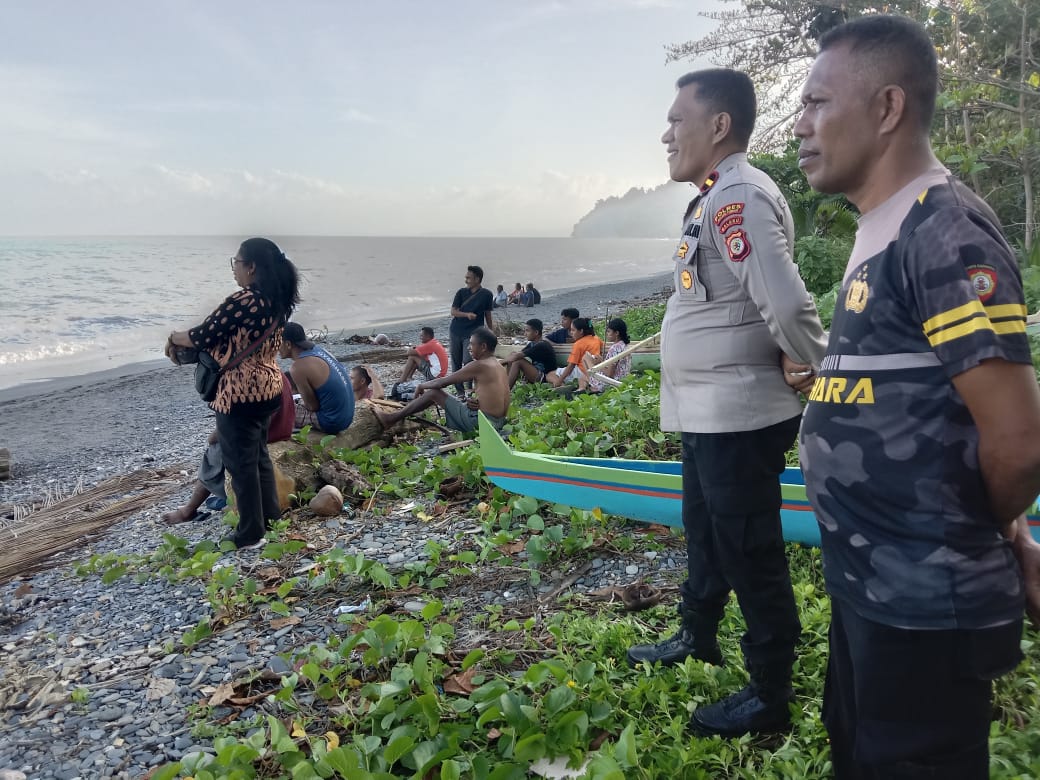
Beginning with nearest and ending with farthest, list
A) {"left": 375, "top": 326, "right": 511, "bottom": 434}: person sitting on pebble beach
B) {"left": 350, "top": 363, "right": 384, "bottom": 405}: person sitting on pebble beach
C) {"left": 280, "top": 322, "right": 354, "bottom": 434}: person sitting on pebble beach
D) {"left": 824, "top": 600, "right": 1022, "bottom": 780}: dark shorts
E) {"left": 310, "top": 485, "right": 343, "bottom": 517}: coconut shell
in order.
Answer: {"left": 824, "top": 600, "right": 1022, "bottom": 780}: dark shorts < {"left": 310, "top": 485, "right": 343, "bottom": 517}: coconut shell < {"left": 280, "top": 322, "right": 354, "bottom": 434}: person sitting on pebble beach < {"left": 375, "top": 326, "right": 511, "bottom": 434}: person sitting on pebble beach < {"left": 350, "top": 363, "right": 384, "bottom": 405}: person sitting on pebble beach

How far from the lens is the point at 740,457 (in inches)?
86.4

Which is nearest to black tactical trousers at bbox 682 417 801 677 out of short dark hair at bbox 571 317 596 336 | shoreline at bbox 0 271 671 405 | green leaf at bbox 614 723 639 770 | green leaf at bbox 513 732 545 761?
green leaf at bbox 614 723 639 770

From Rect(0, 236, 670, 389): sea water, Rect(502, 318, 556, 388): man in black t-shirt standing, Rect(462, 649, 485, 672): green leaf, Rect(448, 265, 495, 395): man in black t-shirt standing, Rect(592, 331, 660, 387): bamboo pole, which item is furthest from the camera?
Rect(0, 236, 670, 389): sea water

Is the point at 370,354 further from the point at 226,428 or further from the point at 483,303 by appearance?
the point at 226,428

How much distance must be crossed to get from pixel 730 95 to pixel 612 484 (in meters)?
2.51

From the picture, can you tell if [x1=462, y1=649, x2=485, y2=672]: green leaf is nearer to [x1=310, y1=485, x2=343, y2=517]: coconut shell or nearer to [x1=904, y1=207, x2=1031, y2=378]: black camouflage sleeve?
[x1=904, y1=207, x2=1031, y2=378]: black camouflage sleeve

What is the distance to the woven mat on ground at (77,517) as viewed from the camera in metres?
5.48

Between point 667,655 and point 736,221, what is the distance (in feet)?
5.64

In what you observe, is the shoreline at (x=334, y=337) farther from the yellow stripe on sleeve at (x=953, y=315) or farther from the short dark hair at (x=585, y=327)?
the yellow stripe on sleeve at (x=953, y=315)

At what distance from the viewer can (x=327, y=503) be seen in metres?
5.47

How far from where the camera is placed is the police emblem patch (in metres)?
1.23

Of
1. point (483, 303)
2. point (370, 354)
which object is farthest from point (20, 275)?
point (483, 303)

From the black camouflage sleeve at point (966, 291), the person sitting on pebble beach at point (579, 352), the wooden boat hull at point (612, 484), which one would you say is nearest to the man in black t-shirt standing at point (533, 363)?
the person sitting on pebble beach at point (579, 352)

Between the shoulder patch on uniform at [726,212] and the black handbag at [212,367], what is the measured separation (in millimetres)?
3381
